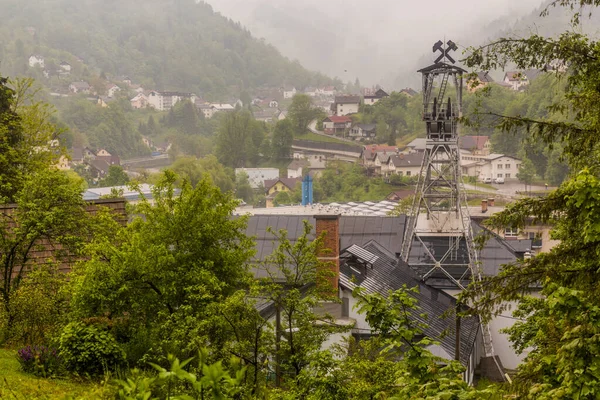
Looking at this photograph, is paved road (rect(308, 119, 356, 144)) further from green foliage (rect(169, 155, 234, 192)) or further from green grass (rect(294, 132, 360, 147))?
green foliage (rect(169, 155, 234, 192))

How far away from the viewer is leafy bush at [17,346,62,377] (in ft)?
33.2

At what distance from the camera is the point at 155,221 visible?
1247cm

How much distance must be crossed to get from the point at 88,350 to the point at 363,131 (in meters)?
130

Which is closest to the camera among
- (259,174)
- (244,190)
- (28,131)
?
(28,131)

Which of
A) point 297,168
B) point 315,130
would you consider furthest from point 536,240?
point 315,130

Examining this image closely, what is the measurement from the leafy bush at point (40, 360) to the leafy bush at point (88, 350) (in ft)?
0.68

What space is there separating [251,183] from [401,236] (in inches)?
3763

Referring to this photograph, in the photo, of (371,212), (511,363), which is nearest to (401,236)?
(511,363)

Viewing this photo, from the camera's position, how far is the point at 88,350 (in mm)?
10484

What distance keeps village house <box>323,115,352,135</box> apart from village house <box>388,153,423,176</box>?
33749 mm

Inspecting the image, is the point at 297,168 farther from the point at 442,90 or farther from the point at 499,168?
the point at 442,90

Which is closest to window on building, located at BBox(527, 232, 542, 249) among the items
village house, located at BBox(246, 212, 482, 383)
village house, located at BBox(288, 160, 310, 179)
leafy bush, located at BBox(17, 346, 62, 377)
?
village house, located at BBox(246, 212, 482, 383)

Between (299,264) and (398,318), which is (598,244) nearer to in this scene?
(398,318)

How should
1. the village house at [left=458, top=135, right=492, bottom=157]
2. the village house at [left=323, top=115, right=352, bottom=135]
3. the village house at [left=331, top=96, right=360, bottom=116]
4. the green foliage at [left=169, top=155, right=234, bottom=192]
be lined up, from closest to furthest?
the green foliage at [left=169, top=155, right=234, bottom=192] < the village house at [left=458, top=135, right=492, bottom=157] < the village house at [left=323, top=115, right=352, bottom=135] < the village house at [left=331, top=96, right=360, bottom=116]
